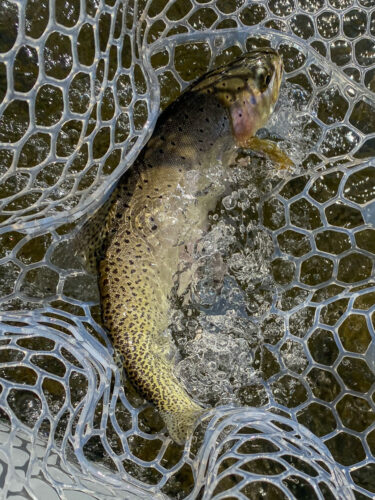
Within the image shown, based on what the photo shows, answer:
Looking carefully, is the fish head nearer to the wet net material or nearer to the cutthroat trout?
the cutthroat trout

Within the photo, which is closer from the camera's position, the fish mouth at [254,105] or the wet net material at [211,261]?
the wet net material at [211,261]

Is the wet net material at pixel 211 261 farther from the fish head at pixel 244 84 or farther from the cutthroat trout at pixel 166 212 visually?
the fish head at pixel 244 84

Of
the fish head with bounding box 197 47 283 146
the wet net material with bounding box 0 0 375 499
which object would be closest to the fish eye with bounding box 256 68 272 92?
the fish head with bounding box 197 47 283 146

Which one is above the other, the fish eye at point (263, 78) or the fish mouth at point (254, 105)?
the fish eye at point (263, 78)

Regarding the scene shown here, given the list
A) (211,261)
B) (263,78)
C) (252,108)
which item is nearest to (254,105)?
(252,108)

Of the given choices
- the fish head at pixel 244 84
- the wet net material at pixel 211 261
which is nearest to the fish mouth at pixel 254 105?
the fish head at pixel 244 84

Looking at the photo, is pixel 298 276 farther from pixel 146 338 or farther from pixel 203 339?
pixel 146 338
